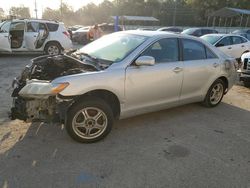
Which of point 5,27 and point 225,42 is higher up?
point 5,27

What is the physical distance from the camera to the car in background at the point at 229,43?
41.1 feet

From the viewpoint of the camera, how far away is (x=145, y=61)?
4.43 m

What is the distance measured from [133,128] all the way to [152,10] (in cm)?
5922

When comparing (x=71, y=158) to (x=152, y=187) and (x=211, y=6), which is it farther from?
(x=211, y=6)

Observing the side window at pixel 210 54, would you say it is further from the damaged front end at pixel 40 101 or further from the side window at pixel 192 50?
the damaged front end at pixel 40 101

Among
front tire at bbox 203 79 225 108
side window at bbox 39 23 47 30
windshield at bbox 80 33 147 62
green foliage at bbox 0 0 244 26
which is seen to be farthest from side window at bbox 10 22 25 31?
green foliage at bbox 0 0 244 26

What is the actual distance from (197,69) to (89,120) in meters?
2.39

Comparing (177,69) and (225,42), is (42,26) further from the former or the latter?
(177,69)

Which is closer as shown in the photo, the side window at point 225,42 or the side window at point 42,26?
the side window at point 225,42

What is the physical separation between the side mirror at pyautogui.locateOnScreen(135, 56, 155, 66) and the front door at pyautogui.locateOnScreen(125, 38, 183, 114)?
0.34 feet

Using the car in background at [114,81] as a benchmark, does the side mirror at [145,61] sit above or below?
above

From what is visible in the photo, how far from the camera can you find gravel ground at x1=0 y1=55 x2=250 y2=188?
338 cm

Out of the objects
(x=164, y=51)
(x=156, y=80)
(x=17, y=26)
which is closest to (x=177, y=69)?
(x=164, y=51)

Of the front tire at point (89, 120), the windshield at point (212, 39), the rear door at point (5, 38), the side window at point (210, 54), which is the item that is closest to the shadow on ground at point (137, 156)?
the front tire at point (89, 120)
